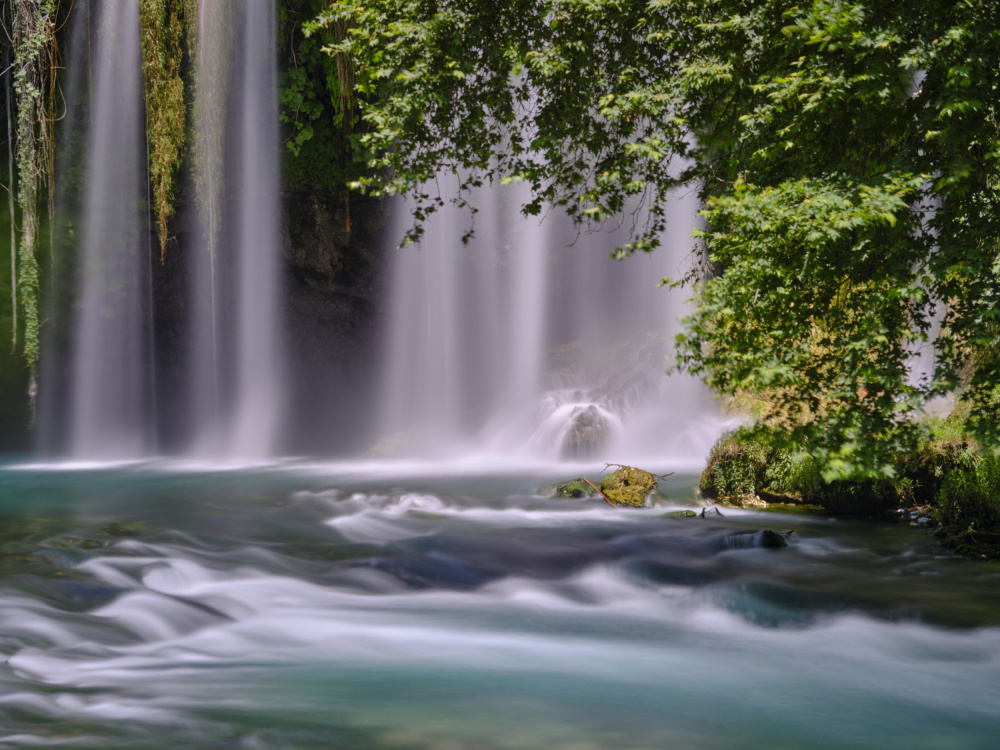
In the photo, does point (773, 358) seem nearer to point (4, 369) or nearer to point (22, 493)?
point (22, 493)

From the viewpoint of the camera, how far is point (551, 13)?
19.3 ft

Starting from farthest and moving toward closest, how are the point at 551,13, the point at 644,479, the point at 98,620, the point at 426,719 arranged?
the point at 644,479 → the point at 551,13 → the point at 98,620 → the point at 426,719

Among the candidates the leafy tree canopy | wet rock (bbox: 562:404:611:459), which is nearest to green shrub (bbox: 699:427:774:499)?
the leafy tree canopy

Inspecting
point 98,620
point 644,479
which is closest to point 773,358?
point 98,620

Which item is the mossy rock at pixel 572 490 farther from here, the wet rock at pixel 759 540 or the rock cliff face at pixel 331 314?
the rock cliff face at pixel 331 314

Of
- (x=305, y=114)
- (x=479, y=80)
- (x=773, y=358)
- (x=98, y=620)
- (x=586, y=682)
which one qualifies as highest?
(x=305, y=114)

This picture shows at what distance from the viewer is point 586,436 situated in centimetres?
1382

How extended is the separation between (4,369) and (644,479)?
12.9 meters

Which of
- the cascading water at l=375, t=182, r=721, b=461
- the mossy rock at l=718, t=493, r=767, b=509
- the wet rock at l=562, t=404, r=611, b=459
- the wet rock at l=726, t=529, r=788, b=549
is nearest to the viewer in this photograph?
the wet rock at l=726, t=529, r=788, b=549

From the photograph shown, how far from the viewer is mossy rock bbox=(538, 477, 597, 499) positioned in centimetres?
920

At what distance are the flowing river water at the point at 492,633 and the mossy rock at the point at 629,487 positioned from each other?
0.27 metres

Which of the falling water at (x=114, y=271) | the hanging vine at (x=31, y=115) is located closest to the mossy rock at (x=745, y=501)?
the hanging vine at (x=31, y=115)

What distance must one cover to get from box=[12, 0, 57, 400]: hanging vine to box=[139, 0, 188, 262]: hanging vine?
1.35 m

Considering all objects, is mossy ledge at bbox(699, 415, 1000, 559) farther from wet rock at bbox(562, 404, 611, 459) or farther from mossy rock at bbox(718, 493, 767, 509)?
wet rock at bbox(562, 404, 611, 459)
